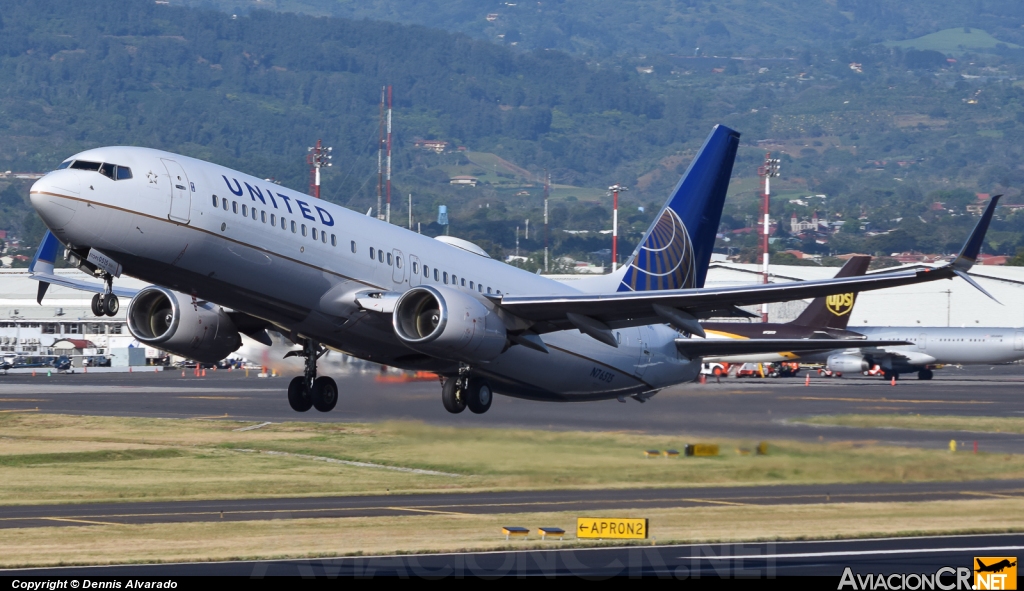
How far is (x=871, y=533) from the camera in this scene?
43656mm

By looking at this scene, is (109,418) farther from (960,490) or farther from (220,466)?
(960,490)

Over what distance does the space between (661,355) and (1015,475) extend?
18720mm

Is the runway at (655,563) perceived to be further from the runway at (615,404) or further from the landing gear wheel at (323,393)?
the runway at (615,404)

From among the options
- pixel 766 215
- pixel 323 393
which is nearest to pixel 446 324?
pixel 323 393

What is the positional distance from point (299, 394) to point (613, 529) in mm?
10197

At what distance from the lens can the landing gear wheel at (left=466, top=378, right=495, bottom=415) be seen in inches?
1547

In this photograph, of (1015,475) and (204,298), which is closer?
(204,298)

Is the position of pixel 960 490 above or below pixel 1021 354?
below

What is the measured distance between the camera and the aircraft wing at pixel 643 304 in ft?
114

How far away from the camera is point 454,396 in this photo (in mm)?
39000

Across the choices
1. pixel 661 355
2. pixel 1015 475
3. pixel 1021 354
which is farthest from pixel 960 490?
pixel 1021 354

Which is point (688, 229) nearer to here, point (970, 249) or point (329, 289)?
point (329, 289)

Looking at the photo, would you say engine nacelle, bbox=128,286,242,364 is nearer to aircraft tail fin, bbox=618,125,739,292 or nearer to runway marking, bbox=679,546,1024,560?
runway marking, bbox=679,546,1024,560

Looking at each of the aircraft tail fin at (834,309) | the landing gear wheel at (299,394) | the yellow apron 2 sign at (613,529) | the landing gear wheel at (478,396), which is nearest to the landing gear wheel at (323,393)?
the landing gear wheel at (299,394)
